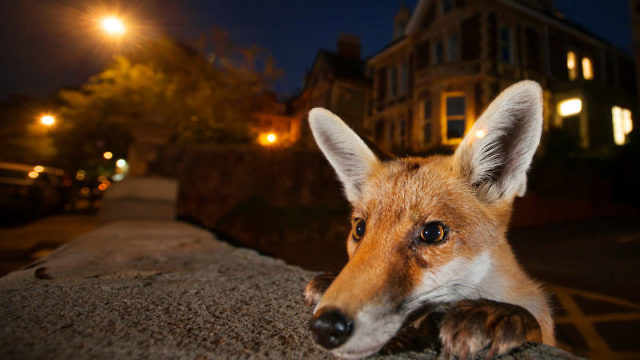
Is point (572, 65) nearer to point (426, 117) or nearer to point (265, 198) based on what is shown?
point (426, 117)

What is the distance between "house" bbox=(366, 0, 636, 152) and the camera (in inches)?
512

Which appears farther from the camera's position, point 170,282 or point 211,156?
point 211,156

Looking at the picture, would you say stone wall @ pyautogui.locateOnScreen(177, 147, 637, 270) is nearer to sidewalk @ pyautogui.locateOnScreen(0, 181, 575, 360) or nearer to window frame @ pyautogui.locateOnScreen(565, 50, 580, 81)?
sidewalk @ pyautogui.locateOnScreen(0, 181, 575, 360)

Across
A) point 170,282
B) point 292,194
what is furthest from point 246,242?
point 170,282

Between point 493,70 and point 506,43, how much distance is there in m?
2.05

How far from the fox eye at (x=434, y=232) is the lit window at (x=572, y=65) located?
19.7 metres

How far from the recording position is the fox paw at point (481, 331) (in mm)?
1047

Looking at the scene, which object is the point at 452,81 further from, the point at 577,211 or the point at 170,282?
the point at 170,282

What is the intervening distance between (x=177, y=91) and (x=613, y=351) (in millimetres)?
12128

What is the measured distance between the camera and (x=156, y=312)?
140cm

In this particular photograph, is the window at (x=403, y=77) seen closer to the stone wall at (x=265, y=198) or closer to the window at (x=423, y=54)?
the window at (x=423, y=54)

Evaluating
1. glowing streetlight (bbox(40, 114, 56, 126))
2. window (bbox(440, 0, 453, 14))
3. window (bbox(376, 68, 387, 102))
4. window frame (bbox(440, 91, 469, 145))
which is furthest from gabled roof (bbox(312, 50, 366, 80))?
glowing streetlight (bbox(40, 114, 56, 126))

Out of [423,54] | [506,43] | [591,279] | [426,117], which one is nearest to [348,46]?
[423,54]

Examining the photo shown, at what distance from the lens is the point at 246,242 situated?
686cm
